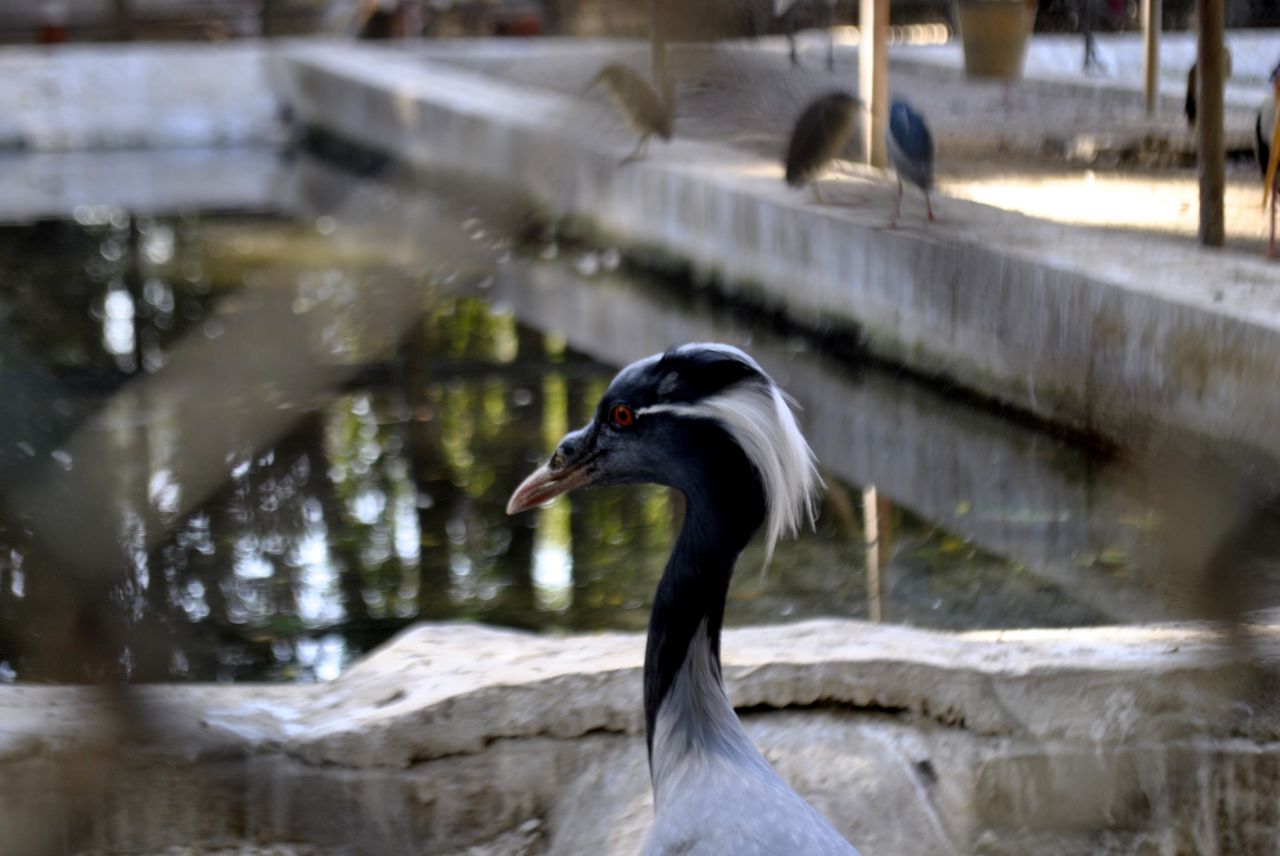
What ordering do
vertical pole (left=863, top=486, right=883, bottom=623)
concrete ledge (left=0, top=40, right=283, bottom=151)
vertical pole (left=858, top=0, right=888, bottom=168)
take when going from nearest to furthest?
vertical pole (left=863, top=486, right=883, bottom=623) → vertical pole (left=858, top=0, right=888, bottom=168) → concrete ledge (left=0, top=40, right=283, bottom=151)

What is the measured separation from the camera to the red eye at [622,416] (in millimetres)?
1699

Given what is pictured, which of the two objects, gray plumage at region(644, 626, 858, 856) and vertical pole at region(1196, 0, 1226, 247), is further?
vertical pole at region(1196, 0, 1226, 247)

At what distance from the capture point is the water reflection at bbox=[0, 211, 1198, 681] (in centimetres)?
317

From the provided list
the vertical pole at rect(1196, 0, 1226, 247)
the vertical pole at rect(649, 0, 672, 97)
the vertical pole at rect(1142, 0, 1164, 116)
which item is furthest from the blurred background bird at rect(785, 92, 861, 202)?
the vertical pole at rect(1142, 0, 1164, 116)

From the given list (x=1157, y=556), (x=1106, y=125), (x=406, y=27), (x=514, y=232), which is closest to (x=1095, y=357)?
(x=1157, y=556)

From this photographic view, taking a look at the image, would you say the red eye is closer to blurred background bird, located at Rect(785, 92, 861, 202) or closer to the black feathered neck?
the black feathered neck

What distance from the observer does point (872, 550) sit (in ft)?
11.8

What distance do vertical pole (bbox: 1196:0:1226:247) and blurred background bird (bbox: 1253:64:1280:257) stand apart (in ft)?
0.42

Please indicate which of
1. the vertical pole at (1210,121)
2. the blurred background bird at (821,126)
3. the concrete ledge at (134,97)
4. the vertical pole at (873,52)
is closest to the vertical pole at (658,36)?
the blurred background bird at (821,126)

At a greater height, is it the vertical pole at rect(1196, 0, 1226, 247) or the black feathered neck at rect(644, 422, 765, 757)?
the vertical pole at rect(1196, 0, 1226, 247)

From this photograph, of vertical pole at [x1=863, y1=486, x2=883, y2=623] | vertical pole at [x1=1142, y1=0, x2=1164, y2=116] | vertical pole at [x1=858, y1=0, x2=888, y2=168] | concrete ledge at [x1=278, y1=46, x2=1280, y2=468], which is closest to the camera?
vertical pole at [x1=863, y1=486, x2=883, y2=623]

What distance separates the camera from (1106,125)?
6.26 metres

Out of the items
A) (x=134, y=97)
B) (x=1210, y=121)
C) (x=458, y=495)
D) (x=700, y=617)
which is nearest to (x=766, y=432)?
(x=700, y=617)

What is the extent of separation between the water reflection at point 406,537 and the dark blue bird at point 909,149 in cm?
81
